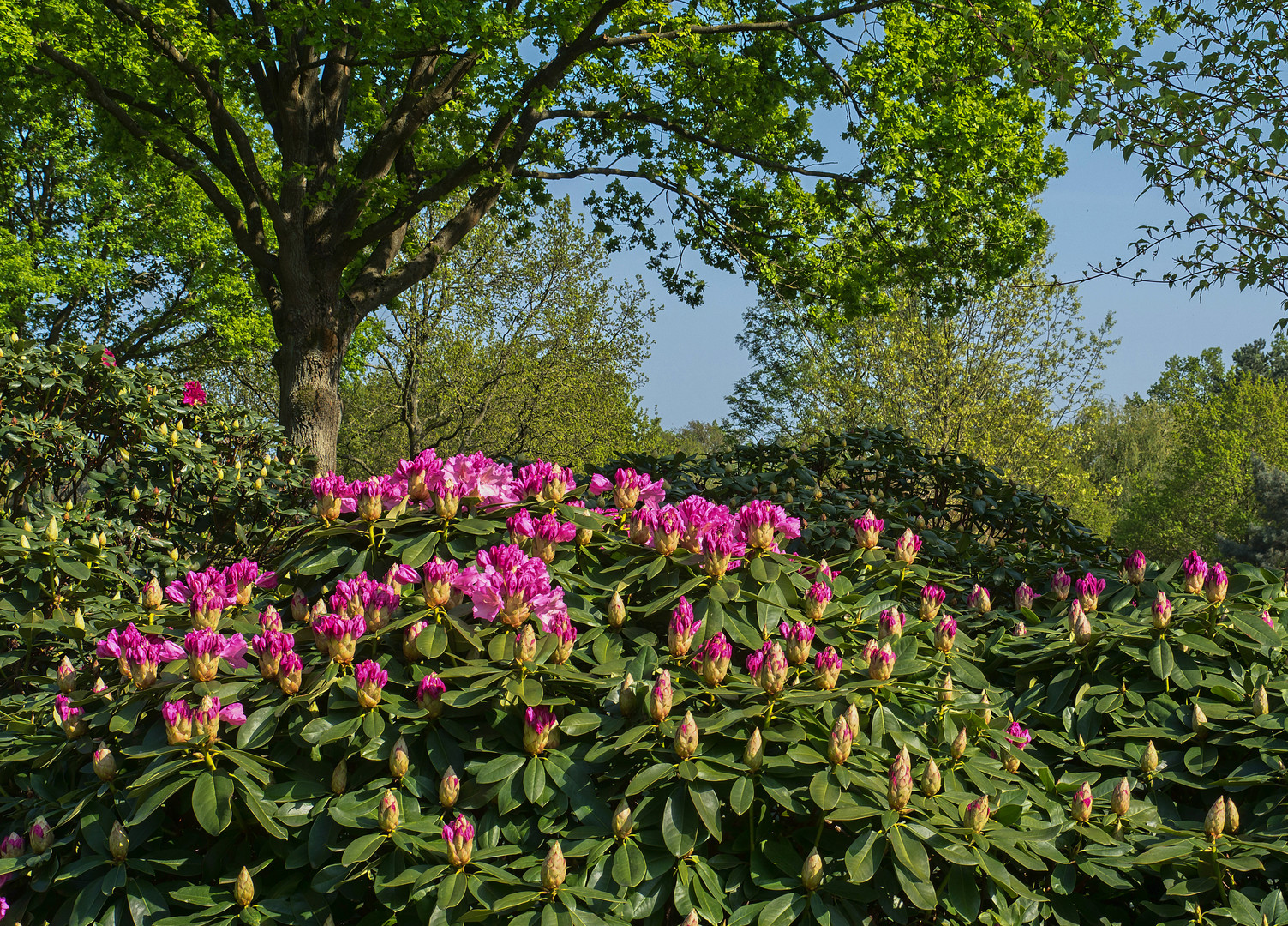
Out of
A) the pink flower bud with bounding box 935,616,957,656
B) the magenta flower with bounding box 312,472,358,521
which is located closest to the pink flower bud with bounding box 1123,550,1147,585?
the pink flower bud with bounding box 935,616,957,656

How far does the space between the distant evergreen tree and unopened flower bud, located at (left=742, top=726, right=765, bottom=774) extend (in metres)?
22.4

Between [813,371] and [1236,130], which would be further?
[813,371]

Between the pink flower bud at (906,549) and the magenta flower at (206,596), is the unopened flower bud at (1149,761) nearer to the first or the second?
the pink flower bud at (906,549)

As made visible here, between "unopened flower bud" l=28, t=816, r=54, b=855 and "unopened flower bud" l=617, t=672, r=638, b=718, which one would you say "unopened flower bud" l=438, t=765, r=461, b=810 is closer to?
"unopened flower bud" l=617, t=672, r=638, b=718

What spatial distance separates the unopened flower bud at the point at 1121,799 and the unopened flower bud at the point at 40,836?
2602 mm

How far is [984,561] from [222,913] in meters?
4.24

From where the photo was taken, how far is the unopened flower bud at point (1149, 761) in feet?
7.56

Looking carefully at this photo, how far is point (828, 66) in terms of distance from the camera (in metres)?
10.9

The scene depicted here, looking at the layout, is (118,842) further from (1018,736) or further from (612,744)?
(1018,736)

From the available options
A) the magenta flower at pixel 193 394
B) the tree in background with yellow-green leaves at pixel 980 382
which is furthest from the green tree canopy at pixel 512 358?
the magenta flower at pixel 193 394

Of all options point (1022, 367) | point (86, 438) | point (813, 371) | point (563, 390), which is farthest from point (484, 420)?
point (86, 438)

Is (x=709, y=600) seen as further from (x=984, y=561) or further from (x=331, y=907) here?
(x=984, y=561)

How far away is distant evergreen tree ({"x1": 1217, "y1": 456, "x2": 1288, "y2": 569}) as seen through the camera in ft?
69.4

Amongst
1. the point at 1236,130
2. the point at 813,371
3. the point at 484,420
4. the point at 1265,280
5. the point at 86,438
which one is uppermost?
the point at 813,371
